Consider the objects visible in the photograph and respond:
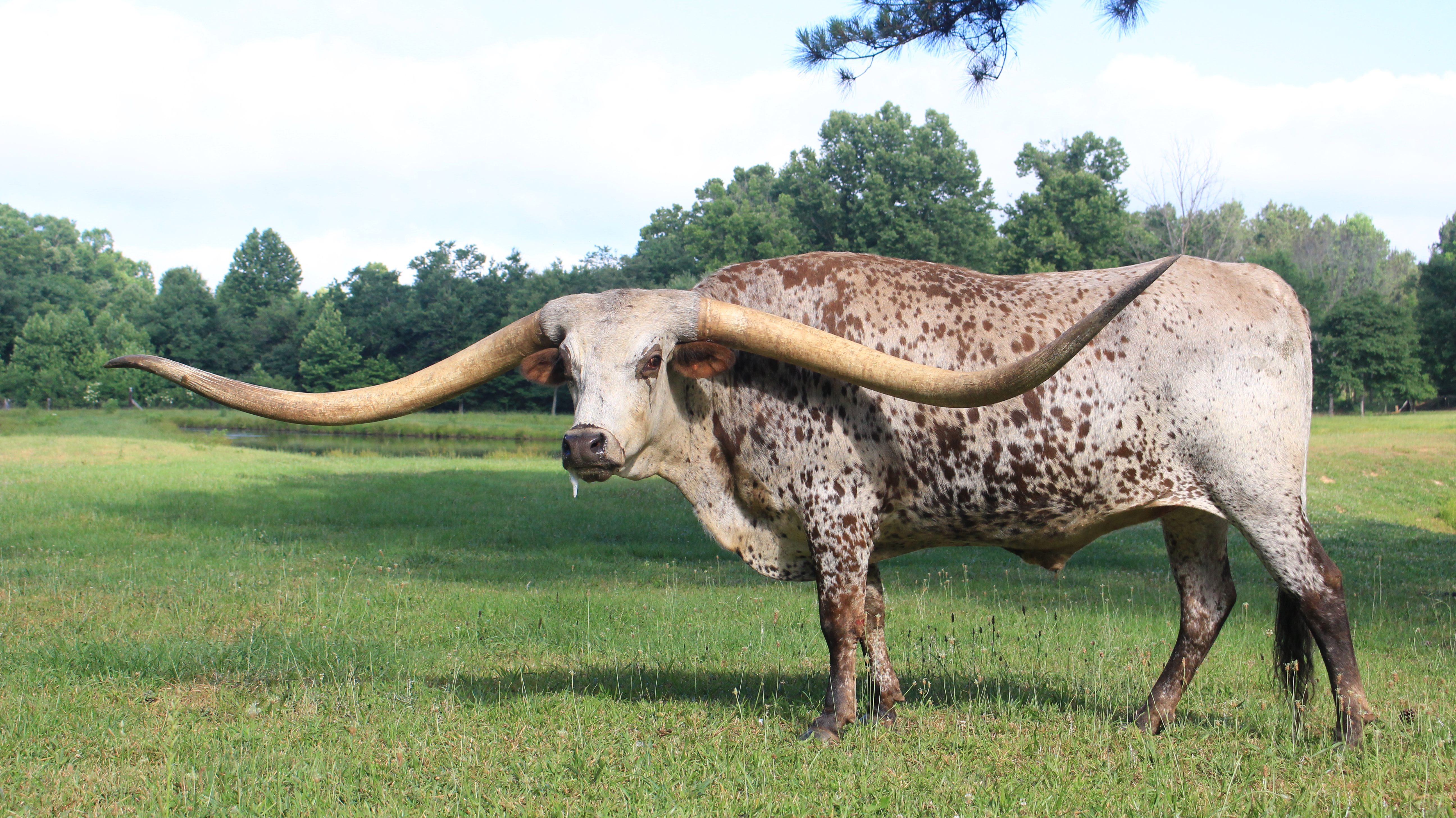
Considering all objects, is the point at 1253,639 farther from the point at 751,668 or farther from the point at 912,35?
the point at 912,35

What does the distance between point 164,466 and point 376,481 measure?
5.45 meters

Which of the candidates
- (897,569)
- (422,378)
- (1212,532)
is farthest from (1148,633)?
(422,378)

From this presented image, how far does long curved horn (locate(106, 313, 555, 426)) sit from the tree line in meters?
33.0

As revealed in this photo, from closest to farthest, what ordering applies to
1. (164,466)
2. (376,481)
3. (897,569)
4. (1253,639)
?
(1253,639), (897,569), (376,481), (164,466)

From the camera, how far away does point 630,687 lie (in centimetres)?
564

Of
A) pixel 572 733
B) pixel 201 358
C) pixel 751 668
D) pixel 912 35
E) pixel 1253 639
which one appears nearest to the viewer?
pixel 572 733

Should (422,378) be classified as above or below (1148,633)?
above

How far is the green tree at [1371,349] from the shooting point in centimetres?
4828

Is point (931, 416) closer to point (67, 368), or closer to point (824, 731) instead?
point (824, 731)

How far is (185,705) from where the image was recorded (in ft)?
16.8

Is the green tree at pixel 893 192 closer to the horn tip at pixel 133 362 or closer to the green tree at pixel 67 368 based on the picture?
the green tree at pixel 67 368

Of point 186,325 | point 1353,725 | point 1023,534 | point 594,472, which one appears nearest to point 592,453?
point 594,472

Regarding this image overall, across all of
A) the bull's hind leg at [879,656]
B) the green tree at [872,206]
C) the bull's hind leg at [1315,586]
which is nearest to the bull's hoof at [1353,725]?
the bull's hind leg at [1315,586]

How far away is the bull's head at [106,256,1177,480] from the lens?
436 cm
